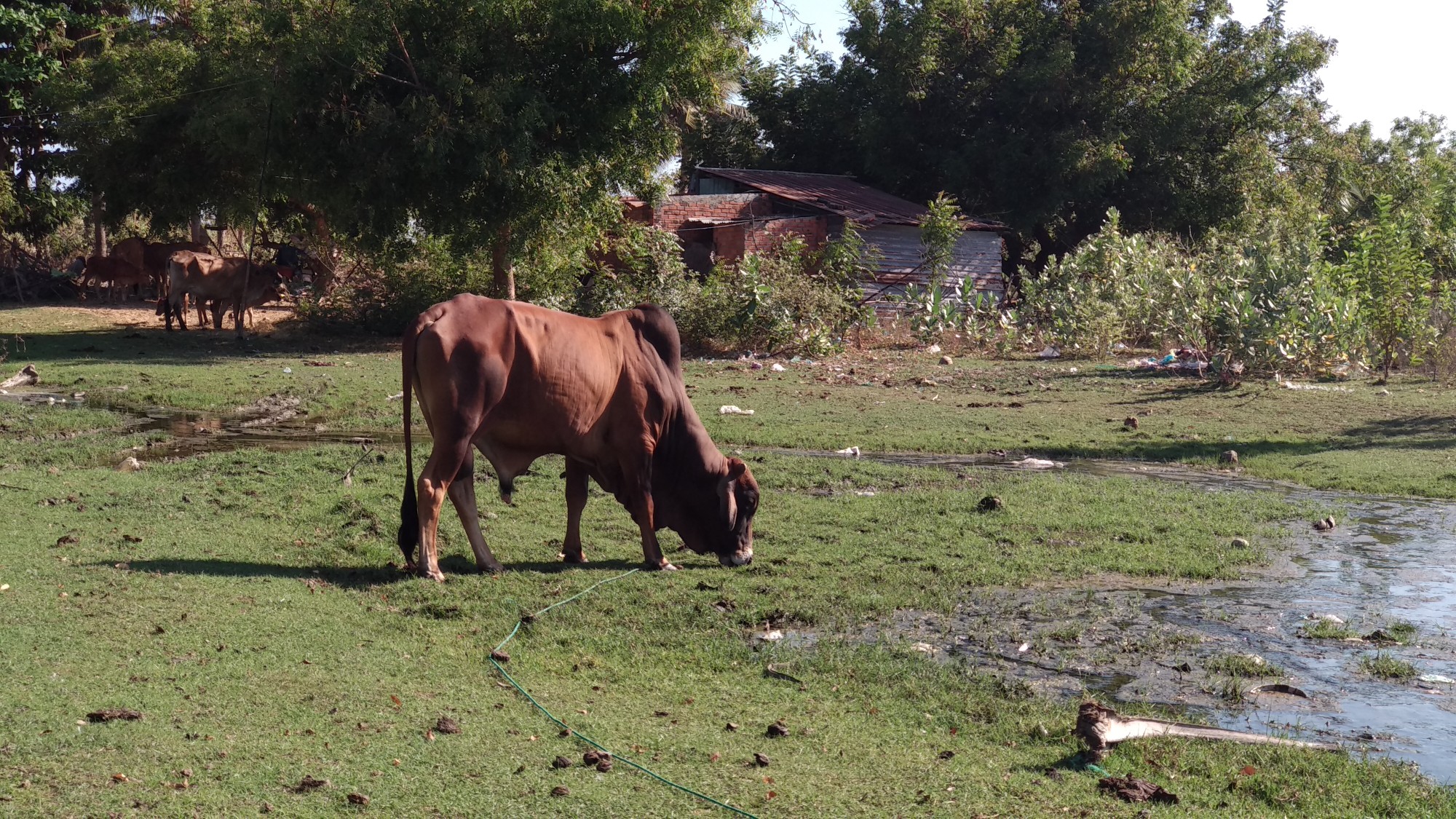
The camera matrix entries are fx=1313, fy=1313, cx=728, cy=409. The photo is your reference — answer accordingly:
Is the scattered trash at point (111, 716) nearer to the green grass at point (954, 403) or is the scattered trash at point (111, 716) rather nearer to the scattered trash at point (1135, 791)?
the scattered trash at point (1135, 791)

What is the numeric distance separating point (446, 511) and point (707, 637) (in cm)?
358

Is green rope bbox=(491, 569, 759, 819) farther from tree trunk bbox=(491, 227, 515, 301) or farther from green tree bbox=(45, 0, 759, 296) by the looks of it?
tree trunk bbox=(491, 227, 515, 301)

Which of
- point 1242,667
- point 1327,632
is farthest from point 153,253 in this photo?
point 1242,667

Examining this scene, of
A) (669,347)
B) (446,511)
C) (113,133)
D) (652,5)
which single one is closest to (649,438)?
(669,347)

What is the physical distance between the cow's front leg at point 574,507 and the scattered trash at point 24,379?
1079 cm

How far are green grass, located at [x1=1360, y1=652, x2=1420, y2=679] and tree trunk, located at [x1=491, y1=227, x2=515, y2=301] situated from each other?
18.0m

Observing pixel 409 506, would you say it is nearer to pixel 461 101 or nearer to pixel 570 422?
pixel 570 422

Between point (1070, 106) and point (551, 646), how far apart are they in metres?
31.4

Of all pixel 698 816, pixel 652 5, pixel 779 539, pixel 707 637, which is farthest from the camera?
pixel 652 5

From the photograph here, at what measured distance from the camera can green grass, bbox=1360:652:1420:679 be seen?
6.88 m

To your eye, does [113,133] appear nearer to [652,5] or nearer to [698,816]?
[652,5]

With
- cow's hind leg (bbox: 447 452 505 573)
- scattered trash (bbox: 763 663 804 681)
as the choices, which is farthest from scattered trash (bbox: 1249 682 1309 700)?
cow's hind leg (bbox: 447 452 505 573)

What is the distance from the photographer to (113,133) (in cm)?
2545

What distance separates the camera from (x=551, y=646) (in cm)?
698
